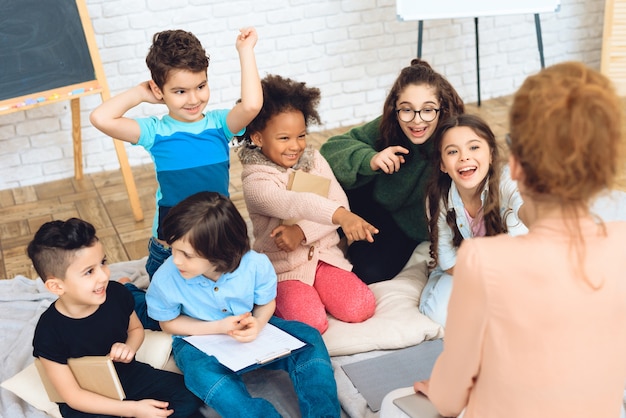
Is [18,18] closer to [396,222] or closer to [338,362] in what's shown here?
[396,222]

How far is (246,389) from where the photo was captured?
1.86m

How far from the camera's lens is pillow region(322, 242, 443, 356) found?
212 centimetres

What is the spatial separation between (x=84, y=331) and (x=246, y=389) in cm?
41

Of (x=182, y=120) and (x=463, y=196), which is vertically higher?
(x=182, y=120)

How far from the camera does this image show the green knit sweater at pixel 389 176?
2.41 m

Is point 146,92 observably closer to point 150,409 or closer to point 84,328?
point 84,328

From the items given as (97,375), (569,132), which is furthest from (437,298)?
(569,132)

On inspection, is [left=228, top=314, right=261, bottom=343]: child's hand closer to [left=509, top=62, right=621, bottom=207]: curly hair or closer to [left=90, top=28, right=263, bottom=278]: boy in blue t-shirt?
[left=90, top=28, right=263, bottom=278]: boy in blue t-shirt

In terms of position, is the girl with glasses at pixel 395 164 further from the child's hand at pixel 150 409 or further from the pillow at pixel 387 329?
the child's hand at pixel 150 409

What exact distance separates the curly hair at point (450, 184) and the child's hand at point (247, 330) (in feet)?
→ 1.96

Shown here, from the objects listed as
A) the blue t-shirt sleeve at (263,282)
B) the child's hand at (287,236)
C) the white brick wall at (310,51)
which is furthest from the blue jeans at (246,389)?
the white brick wall at (310,51)

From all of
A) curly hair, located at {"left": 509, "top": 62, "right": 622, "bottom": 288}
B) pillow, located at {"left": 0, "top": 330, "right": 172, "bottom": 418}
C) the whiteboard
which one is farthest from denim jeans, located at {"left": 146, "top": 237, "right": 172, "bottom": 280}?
the whiteboard

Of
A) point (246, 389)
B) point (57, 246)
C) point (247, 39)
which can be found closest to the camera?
point (57, 246)

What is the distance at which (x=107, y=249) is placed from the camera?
2.97 meters
